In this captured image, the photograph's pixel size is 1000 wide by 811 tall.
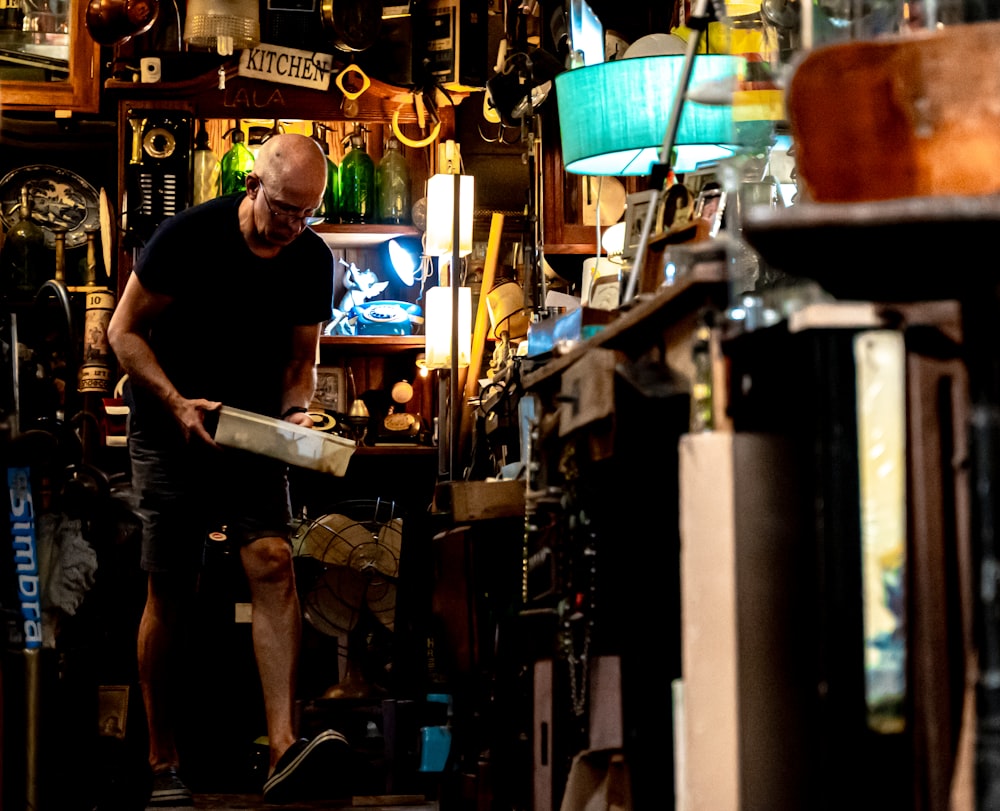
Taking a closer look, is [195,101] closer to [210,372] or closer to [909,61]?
[210,372]

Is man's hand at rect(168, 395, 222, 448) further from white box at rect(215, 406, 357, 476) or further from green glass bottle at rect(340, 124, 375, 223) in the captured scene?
green glass bottle at rect(340, 124, 375, 223)

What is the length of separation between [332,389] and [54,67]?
1.91 metres

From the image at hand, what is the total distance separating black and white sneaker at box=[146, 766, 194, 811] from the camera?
3.46 metres

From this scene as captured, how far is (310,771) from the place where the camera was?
336 cm

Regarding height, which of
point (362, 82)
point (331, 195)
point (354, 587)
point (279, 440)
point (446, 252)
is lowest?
point (354, 587)

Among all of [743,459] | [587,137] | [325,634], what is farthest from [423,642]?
[743,459]

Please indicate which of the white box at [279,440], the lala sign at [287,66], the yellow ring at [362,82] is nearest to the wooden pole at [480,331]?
the yellow ring at [362,82]

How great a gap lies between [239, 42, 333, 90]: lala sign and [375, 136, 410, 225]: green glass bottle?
0.43 metres

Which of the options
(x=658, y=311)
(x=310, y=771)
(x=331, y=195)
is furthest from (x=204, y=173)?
(x=658, y=311)

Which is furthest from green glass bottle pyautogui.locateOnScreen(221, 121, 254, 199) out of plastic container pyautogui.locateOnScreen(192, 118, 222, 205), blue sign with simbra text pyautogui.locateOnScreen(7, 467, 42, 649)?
blue sign with simbra text pyautogui.locateOnScreen(7, 467, 42, 649)

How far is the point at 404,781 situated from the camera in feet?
14.2

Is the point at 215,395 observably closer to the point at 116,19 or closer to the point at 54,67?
the point at 116,19

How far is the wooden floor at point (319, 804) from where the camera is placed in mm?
3373

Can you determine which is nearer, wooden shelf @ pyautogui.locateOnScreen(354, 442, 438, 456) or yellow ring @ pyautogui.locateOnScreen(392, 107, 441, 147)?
wooden shelf @ pyautogui.locateOnScreen(354, 442, 438, 456)
